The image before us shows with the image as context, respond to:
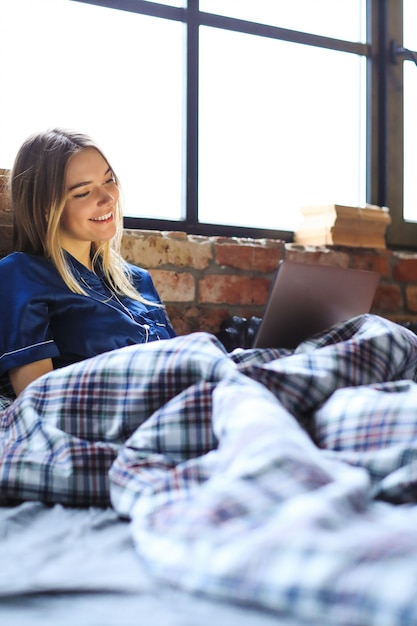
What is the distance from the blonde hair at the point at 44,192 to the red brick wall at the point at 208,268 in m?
0.35

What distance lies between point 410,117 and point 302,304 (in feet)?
6.57

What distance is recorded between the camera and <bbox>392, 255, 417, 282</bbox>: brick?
9.52ft

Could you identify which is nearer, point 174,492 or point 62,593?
point 62,593

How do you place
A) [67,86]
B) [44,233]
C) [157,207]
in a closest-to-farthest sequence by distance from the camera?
[44,233]
[67,86]
[157,207]

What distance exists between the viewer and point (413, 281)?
2.94 meters

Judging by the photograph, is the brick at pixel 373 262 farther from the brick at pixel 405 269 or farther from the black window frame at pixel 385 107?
the black window frame at pixel 385 107

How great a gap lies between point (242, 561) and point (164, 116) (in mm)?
2174

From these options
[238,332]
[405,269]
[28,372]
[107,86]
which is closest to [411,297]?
[405,269]

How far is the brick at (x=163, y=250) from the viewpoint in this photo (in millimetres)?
2350

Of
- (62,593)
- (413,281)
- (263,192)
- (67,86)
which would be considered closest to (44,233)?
(67,86)

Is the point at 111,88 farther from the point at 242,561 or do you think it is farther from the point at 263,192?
the point at 242,561

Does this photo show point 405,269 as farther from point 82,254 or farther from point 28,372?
point 28,372

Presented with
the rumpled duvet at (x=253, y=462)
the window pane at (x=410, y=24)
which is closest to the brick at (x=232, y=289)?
the rumpled duvet at (x=253, y=462)

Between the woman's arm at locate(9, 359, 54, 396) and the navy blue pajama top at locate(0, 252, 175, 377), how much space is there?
14 mm
